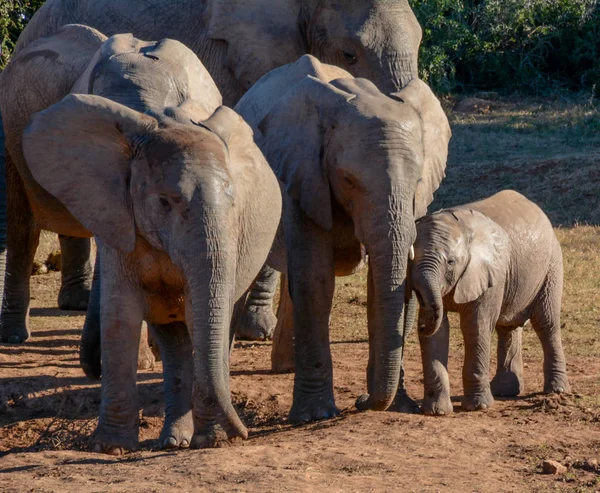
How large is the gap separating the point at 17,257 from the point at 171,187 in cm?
354

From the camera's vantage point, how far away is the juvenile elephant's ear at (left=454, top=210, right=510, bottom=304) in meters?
6.00

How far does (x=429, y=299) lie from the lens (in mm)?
5766

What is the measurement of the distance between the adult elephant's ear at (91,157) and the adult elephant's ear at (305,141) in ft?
3.18

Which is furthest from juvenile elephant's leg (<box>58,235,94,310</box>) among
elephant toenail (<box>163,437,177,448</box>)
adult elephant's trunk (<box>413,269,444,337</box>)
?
adult elephant's trunk (<box>413,269,444,337</box>)

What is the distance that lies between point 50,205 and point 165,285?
2.64 metres

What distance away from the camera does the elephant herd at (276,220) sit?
201 inches

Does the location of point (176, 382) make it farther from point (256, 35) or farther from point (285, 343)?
point (256, 35)

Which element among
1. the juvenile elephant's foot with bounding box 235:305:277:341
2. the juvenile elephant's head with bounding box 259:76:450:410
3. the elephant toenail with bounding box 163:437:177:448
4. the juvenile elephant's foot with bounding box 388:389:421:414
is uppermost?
the juvenile elephant's head with bounding box 259:76:450:410

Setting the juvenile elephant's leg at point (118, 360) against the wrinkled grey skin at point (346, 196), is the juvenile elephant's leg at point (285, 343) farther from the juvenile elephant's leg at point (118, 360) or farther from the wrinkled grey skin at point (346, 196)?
the juvenile elephant's leg at point (118, 360)

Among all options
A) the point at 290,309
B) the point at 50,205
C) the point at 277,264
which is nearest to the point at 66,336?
the point at 50,205

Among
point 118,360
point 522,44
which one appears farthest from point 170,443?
point 522,44

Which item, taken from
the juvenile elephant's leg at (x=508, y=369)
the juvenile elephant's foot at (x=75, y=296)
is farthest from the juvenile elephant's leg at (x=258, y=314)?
the juvenile elephant's leg at (x=508, y=369)

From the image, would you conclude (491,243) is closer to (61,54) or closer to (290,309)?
(290,309)

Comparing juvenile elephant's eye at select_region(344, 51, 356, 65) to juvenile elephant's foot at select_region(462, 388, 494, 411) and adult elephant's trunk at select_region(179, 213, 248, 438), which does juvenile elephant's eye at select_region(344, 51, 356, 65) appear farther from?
adult elephant's trunk at select_region(179, 213, 248, 438)
